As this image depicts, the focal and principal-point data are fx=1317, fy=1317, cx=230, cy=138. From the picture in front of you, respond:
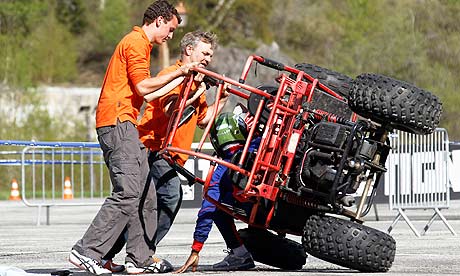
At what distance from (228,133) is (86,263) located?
4.96 ft

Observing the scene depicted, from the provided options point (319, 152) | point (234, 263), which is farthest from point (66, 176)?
point (319, 152)

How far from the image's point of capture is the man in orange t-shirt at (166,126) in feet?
32.1

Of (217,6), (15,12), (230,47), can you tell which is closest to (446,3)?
(230,47)

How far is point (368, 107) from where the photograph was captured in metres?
9.20

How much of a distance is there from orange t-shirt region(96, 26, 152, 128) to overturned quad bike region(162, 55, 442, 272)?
34cm

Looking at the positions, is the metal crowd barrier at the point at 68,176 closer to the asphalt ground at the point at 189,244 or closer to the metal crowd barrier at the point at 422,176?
the asphalt ground at the point at 189,244

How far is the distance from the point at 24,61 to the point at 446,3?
3555 cm

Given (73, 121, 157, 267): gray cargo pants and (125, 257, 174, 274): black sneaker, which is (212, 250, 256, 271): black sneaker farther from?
(73, 121, 157, 267): gray cargo pants

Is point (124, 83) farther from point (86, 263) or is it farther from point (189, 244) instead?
point (189, 244)

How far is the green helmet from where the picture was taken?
9734mm

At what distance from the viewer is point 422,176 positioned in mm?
15469

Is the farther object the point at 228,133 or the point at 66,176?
the point at 66,176

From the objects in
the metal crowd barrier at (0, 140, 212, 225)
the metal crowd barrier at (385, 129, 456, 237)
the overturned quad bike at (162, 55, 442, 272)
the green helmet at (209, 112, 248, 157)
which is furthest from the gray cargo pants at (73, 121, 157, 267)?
the metal crowd barrier at (0, 140, 212, 225)

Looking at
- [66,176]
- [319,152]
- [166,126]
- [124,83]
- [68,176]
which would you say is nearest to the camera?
[319,152]
